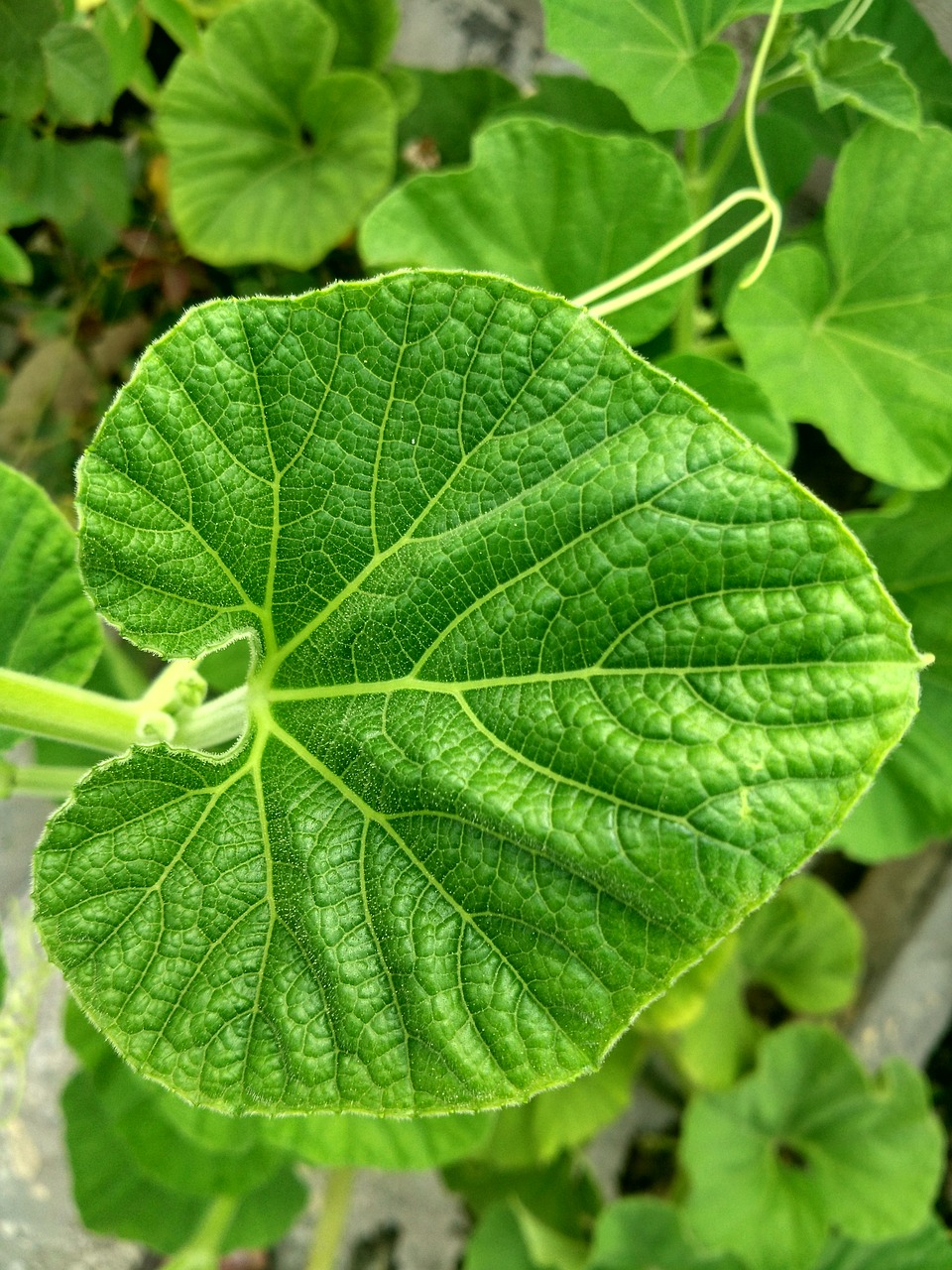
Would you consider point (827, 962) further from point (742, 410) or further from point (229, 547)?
point (229, 547)

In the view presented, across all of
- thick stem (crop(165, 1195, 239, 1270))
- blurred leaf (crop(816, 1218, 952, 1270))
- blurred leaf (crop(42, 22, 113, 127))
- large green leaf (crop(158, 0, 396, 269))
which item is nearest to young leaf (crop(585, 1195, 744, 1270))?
blurred leaf (crop(816, 1218, 952, 1270))

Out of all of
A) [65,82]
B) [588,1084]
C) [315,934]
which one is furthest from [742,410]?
[588,1084]

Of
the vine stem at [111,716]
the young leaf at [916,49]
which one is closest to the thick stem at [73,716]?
the vine stem at [111,716]

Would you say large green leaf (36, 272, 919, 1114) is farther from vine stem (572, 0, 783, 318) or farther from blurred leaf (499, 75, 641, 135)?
blurred leaf (499, 75, 641, 135)

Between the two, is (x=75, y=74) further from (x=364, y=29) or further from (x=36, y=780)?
(x=36, y=780)

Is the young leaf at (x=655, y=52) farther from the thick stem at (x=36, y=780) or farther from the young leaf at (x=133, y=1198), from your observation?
the young leaf at (x=133, y=1198)

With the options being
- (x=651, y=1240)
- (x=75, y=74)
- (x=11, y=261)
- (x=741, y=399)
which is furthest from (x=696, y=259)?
(x=651, y=1240)
